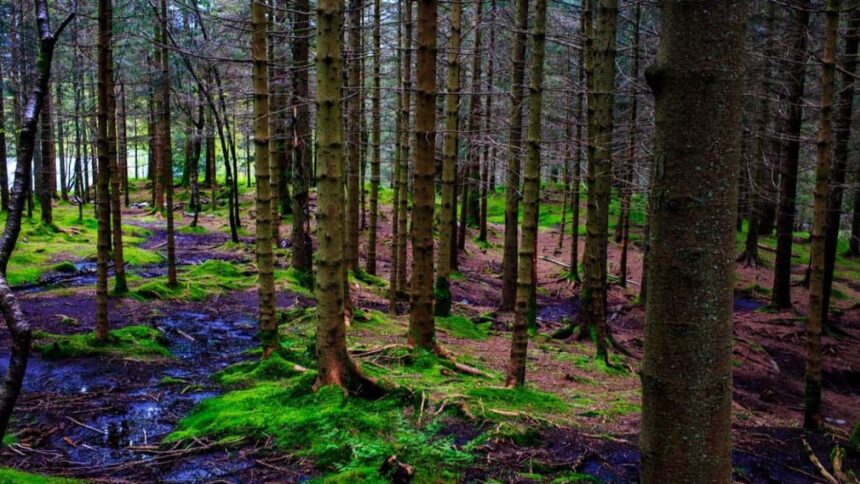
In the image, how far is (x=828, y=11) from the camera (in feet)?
20.0

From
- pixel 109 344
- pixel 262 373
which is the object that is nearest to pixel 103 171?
Answer: pixel 109 344

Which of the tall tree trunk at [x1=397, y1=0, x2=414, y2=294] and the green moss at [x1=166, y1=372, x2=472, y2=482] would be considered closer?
the green moss at [x1=166, y1=372, x2=472, y2=482]

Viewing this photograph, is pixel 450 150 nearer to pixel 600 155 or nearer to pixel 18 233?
pixel 600 155

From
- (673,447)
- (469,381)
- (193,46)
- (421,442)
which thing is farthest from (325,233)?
(193,46)

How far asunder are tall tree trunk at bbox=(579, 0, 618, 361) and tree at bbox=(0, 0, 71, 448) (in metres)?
7.10

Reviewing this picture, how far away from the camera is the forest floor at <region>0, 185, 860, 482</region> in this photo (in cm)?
423

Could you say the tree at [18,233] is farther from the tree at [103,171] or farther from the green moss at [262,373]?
the tree at [103,171]

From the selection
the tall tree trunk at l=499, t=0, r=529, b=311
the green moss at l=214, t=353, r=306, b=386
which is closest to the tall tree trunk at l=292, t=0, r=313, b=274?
the tall tree trunk at l=499, t=0, r=529, b=311

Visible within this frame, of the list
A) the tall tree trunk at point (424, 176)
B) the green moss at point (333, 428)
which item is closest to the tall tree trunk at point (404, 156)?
the tall tree trunk at point (424, 176)

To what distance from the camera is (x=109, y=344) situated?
324 inches

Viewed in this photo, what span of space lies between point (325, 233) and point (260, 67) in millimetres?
2843

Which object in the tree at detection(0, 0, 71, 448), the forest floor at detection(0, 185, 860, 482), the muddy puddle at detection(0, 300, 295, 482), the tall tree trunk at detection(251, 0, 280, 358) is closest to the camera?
the tree at detection(0, 0, 71, 448)

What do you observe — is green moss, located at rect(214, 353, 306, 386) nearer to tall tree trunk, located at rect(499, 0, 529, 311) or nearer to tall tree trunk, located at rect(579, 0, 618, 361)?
tall tree trunk, located at rect(579, 0, 618, 361)

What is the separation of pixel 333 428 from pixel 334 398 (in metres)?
0.53
